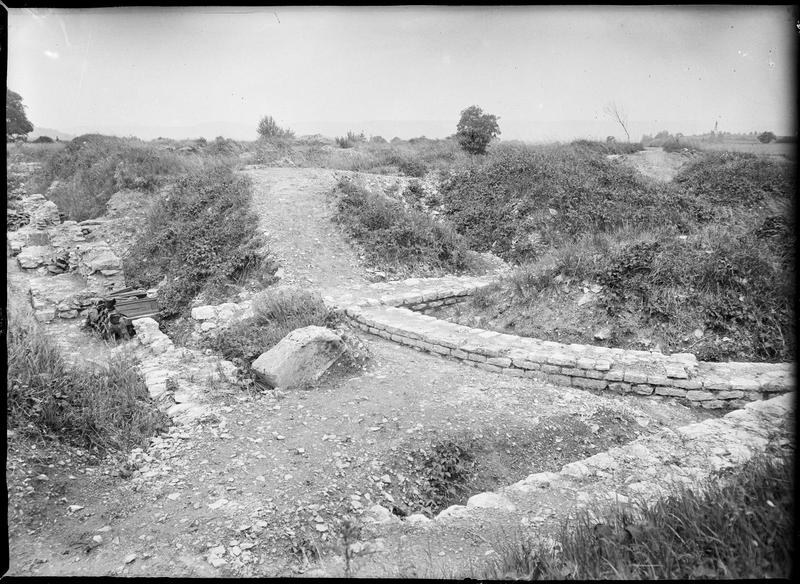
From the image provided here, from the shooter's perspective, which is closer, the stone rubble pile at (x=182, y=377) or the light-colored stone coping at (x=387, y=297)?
the stone rubble pile at (x=182, y=377)

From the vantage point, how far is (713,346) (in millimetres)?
6504

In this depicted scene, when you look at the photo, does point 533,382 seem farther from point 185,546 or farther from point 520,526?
point 185,546

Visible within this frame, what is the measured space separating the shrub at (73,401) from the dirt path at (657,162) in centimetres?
1726

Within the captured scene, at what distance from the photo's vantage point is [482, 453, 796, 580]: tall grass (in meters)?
1.97

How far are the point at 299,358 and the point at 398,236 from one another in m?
6.53

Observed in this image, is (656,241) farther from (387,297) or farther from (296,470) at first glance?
(296,470)

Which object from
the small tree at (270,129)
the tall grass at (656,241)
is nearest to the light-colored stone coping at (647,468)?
the tall grass at (656,241)

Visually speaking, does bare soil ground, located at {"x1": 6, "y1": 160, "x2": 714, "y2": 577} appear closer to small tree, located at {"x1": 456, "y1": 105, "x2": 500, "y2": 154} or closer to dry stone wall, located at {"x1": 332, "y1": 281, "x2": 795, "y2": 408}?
dry stone wall, located at {"x1": 332, "y1": 281, "x2": 795, "y2": 408}

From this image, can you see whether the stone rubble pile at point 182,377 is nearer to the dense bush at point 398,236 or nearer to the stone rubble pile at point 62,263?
the stone rubble pile at point 62,263

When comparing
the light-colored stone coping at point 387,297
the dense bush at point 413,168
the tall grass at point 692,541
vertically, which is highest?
the dense bush at point 413,168

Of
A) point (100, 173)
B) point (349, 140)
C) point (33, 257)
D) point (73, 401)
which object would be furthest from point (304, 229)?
point (349, 140)

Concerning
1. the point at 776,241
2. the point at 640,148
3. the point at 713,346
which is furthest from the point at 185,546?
the point at 640,148

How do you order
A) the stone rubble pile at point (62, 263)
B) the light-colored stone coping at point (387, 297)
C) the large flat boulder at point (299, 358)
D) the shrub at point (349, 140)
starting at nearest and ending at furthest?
1. the large flat boulder at point (299, 358)
2. the light-colored stone coping at point (387, 297)
3. the stone rubble pile at point (62, 263)
4. the shrub at point (349, 140)

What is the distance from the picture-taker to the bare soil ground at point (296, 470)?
10.0ft
